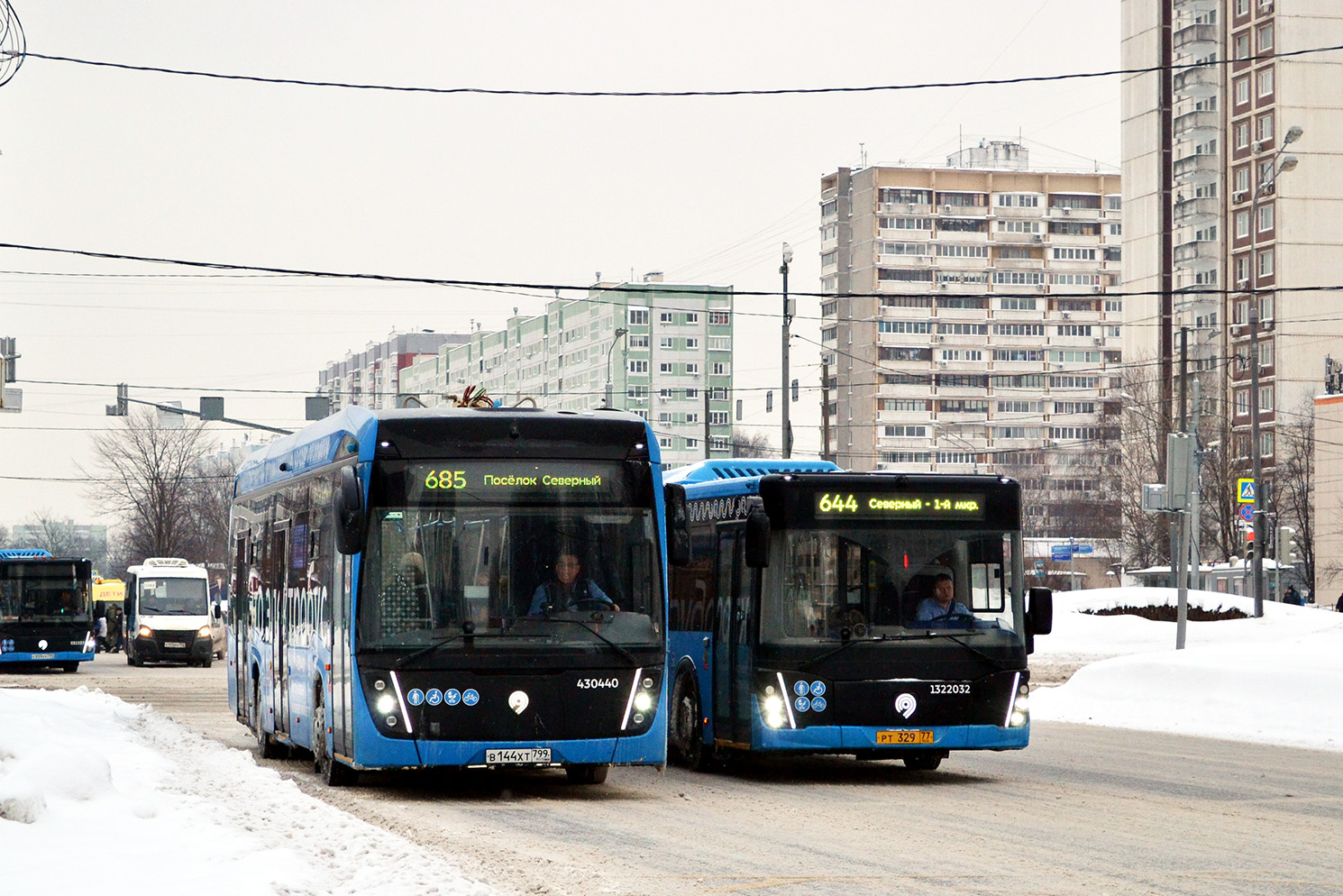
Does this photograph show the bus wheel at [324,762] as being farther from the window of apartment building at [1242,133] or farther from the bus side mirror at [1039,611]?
the window of apartment building at [1242,133]

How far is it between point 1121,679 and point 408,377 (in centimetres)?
17394

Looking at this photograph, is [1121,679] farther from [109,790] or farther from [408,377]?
[408,377]

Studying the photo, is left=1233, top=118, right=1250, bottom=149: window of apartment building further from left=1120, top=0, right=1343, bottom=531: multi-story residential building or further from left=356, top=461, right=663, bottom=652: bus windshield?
left=356, top=461, right=663, bottom=652: bus windshield

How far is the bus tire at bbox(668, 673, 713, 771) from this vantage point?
57.4 feet

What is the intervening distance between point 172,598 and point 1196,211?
69.0m

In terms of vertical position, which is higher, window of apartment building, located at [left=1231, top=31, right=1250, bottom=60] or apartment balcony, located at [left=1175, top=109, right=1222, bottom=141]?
window of apartment building, located at [left=1231, top=31, right=1250, bottom=60]

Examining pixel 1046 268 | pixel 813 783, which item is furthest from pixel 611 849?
pixel 1046 268

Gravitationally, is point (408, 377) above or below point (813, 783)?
above

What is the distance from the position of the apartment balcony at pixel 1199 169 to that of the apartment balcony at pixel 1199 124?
1.12 m

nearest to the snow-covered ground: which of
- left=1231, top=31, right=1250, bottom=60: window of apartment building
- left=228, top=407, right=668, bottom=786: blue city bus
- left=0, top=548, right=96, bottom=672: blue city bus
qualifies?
left=228, top=407, right=668, bottom=786: blue city bus

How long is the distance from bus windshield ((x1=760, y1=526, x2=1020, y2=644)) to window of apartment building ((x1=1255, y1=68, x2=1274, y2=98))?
90037 millimetres

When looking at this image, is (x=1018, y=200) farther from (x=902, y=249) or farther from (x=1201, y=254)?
(x=1201, y=254)

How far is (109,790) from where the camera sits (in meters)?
10.5

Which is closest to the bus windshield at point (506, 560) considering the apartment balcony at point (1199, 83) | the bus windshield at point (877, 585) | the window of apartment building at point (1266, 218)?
the bus windshield at point (877, 585)
